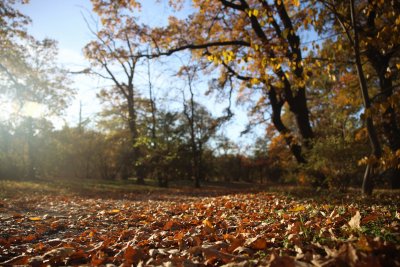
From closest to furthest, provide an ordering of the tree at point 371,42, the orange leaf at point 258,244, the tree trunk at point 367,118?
the orange leaf at point 258,244 → the tree at point 371,42 → the tree trunk at point 367,118

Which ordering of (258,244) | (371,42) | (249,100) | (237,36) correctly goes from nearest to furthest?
(258,244) → (371,42) → (237,36) → (249,100)

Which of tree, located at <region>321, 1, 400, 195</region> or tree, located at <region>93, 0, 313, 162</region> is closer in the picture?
tree, located at <region>321, 1, 400, 195</region>

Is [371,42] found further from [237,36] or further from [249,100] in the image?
[249,100]

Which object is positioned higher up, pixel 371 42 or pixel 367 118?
pixel 371 42

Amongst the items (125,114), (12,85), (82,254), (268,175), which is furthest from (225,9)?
(268,175)

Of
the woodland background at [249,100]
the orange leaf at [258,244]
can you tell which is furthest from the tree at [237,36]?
the orange leaf at [258,244]

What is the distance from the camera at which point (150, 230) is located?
4.04m

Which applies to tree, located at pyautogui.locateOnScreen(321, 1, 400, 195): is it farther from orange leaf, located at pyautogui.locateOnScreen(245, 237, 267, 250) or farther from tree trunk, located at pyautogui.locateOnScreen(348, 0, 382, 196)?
orange leaf, located at pyautogui.locateOnScreen(245, 237, 267, 250)

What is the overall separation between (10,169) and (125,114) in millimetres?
9682

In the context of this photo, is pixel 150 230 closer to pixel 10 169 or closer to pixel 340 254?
pixel 340 254

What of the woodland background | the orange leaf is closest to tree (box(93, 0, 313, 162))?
the woodland background

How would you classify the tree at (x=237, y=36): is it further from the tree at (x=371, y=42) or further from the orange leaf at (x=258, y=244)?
the orange leaf at (x=258, y=244)

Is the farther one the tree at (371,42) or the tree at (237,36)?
the tree at (237,36)

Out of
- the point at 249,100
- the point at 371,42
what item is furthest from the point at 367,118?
the point at 249,100
